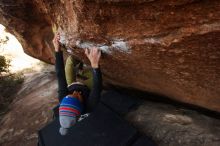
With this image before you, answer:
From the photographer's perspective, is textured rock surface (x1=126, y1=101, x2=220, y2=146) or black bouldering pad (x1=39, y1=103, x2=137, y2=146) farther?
black bouldering pad (x1=39, y1=103, x2=137, y2=146)

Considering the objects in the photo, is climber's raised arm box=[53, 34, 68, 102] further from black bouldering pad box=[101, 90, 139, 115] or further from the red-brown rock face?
black bouldering pad box=[101, 90, 139, 115]

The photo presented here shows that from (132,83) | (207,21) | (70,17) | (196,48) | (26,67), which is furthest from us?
(26,67)

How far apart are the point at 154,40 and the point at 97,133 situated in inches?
76.3

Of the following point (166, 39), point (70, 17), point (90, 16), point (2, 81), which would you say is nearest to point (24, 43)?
point (2, 81)

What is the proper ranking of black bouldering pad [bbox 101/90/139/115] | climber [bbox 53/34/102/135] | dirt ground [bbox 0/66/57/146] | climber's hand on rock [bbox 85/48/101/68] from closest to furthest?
climber [bbox 53/34/102/135], climber's hand on rock [bbox 85/48/101/68], black bouldering pad [bbox 101/90/139/115], dirt ground [bbox 0/66/57/146]

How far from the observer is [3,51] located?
558 inches

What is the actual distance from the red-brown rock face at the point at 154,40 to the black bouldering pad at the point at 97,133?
74 cm

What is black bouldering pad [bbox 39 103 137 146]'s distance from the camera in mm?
3668

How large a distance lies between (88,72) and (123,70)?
157cm

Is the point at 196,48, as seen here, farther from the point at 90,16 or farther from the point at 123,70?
the point at 123,70

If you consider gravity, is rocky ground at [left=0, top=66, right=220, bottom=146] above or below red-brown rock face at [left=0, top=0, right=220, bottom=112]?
below

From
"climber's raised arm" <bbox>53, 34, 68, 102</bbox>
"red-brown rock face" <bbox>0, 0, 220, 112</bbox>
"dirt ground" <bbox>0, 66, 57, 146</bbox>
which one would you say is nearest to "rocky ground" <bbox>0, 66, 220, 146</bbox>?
"dirt ground" <bbox>0, 66, 57, 146</bbox>

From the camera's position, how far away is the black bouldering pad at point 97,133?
3668 millimetres

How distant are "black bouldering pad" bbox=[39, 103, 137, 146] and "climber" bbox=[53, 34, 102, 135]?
352 millimetres
